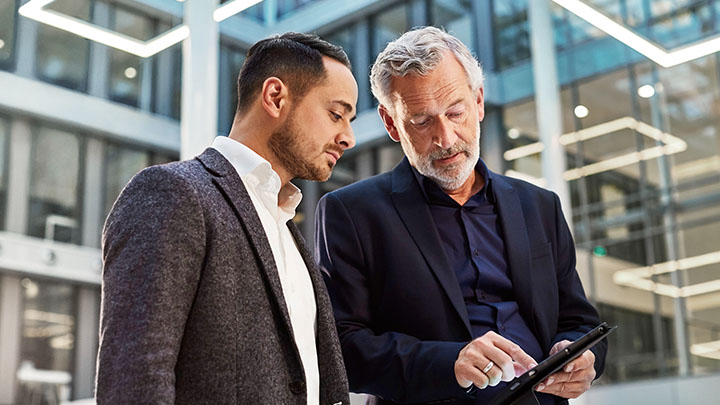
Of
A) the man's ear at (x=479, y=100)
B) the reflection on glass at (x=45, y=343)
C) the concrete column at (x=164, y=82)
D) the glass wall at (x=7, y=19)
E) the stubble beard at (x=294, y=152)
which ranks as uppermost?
the concrete column at (x=164, y=82)

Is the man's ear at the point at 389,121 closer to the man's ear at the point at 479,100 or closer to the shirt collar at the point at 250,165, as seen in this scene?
the man's ear at the point at 479,100

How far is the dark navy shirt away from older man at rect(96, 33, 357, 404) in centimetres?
48

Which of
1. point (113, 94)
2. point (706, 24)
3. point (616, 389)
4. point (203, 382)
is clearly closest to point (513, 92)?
point (706, 24)

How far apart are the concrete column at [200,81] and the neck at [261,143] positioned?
15.8 ft

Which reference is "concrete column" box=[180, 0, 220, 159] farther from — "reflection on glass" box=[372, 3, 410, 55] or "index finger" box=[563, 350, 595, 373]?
"reflection on glass" box=[372, 3, 410, 55]

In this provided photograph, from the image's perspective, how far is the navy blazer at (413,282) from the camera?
221 cm

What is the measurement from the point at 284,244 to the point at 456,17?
1314 cm

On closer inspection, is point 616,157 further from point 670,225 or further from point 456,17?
point 456,17

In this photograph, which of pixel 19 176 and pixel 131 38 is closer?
pixel 131 38

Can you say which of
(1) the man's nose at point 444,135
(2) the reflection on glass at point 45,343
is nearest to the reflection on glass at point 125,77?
(2) the reflection on glass at point 45,343

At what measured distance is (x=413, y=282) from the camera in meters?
2.35

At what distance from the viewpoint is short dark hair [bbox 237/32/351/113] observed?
7.00 feet

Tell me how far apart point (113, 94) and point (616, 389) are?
28.0 feet

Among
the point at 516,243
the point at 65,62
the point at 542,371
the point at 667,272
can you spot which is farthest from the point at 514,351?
the point at 65,62
